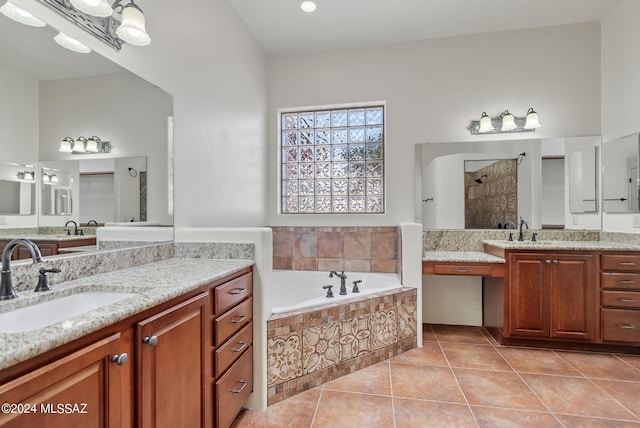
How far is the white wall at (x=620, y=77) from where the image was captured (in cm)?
263

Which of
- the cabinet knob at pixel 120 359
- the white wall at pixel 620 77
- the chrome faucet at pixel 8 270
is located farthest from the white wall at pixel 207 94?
the white wall at pixel 620 77

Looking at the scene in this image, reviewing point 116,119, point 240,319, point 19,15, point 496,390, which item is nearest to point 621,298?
point 496,390

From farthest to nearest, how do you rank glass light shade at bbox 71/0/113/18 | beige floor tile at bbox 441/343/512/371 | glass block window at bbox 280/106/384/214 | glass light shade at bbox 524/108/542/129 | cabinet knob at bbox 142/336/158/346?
glass block window at bbox 280/106/384/214, glass light shade at bbox 524/108/542/129, beige floor tile at bbox 441/343/512/371, glass light shade at bbox 71/0/113/18, cabinet knob at bbox 142/336/158/346

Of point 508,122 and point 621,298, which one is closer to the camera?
point 621,298

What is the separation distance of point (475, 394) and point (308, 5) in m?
3.21

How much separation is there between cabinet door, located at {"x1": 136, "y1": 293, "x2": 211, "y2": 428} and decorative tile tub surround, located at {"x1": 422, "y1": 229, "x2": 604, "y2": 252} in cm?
242

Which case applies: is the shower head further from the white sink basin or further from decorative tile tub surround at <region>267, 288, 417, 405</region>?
the white sink basin

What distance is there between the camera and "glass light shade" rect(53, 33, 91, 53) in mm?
1364

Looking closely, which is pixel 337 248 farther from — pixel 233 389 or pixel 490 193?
pixel 233 389

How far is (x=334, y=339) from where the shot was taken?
2.21m

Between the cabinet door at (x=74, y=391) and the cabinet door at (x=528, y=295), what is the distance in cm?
279

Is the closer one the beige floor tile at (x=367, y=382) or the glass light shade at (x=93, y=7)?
the glass light shade at (x=93, y=7)

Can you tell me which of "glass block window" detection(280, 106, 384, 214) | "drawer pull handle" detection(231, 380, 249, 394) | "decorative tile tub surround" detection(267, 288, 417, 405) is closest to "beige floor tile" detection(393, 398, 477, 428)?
"decorative tile tub surround" detection(267, 288, 417, 405)

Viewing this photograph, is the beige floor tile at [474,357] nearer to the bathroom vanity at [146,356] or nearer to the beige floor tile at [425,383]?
the beige floor tile at [425,383]
